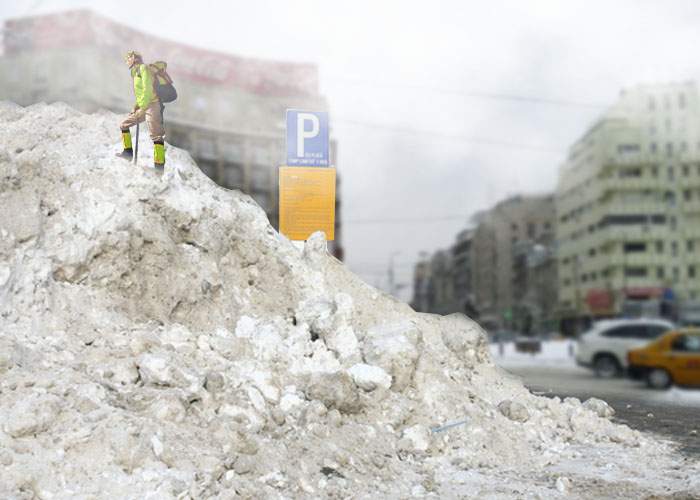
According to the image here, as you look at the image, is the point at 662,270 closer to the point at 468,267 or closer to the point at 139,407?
the point at 139,407

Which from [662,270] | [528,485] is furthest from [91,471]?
[662,270]

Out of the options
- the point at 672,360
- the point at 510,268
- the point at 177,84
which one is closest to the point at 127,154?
the point at 672,360

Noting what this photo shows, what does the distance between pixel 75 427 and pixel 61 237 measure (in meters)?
3.10

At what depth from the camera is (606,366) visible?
1728 centimetres

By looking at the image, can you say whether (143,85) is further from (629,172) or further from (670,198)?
(629,172)

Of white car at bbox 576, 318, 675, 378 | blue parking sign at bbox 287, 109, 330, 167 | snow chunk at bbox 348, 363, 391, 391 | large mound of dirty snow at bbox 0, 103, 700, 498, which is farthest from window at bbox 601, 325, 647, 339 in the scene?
snow chunk at bbox 348, 363, 391, 391

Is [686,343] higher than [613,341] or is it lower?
higher

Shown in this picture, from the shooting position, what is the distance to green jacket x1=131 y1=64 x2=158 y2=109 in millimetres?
8430

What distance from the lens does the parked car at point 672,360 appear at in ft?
46.7

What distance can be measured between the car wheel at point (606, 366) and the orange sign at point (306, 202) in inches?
371

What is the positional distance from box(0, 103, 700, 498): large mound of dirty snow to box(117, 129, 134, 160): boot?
6.0 inches

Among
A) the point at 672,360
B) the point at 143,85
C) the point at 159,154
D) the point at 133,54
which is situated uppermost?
the point at 133,54

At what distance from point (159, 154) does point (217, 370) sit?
10.5 ft

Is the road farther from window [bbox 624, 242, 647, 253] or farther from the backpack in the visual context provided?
window [bbox 624, 242, 647, 253]
